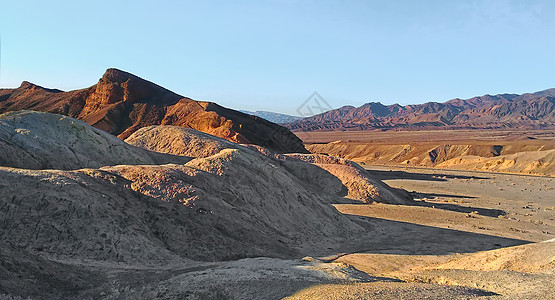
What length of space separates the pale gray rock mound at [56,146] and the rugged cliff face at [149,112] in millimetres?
19194

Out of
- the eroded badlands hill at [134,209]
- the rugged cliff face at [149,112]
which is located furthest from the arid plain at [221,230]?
the rugged cliff face at [149,112]

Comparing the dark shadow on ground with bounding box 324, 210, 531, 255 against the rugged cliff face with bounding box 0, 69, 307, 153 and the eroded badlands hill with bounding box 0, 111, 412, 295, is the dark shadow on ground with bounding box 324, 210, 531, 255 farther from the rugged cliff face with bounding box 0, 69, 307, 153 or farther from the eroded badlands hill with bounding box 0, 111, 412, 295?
the rugged cliff face with bounding box 0, 69, 307, 153

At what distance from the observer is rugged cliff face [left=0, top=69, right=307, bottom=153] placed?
4172 centimetres

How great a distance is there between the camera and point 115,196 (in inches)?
435

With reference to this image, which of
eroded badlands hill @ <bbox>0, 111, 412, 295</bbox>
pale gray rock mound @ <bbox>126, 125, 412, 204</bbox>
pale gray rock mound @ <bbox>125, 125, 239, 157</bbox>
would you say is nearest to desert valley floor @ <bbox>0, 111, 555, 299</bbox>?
eroded badlands hill @ <bbox>0, 111, 412, 295</bbox>

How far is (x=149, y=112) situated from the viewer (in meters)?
45.7

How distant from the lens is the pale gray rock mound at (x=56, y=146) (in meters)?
15.0

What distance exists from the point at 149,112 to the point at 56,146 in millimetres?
30013

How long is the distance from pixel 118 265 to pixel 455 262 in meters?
9.42

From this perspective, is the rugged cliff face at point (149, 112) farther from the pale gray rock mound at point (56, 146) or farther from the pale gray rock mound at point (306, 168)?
the pale gray rock mound at point (56, 146)

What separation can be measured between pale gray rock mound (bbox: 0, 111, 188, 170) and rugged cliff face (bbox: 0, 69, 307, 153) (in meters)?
19.2

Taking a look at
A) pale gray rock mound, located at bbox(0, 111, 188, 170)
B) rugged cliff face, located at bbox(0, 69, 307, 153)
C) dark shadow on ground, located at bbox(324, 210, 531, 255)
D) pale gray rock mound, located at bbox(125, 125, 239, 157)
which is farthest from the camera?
rugged cliff face, located at bbox(0, 69, 307, 153)

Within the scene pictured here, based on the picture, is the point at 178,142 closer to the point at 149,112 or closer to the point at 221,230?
the point at 221,230

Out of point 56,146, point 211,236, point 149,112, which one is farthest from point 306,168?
point 149,112
